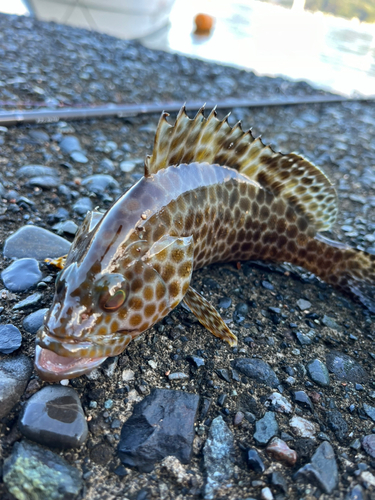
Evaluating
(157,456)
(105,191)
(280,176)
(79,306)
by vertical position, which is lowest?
(157,456)

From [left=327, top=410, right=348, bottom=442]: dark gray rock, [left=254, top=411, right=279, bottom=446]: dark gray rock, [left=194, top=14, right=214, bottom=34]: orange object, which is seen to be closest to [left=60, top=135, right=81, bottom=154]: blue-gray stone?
[left=254, top=411, right=279, bottom=446]: dark gray rock

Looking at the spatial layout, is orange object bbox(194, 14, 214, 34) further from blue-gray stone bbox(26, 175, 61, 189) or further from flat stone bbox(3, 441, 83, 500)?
flat stone bbox(3, 441, 83, 500)

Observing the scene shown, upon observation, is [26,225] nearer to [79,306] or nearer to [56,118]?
[79,306]

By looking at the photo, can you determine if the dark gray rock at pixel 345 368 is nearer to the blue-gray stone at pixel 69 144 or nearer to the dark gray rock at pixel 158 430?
the dark gray rock at pixel 158 430

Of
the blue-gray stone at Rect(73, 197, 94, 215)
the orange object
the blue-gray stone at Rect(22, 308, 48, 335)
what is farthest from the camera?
the orange object

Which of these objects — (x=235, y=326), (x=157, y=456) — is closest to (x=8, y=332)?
(x=157, y=456)

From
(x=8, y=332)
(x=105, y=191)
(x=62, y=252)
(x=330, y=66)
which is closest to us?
(x=8, y=332)

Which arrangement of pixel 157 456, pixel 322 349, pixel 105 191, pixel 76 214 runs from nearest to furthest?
pixel 157 456 < pixel 322 349 < pixel 76 214 < pixel 105 191
